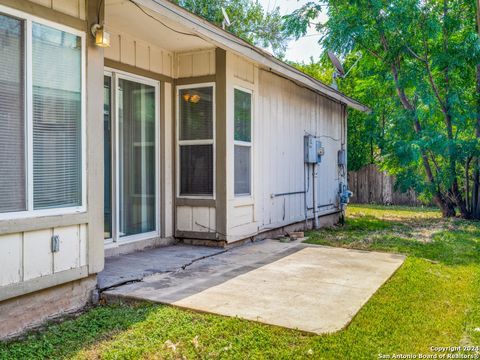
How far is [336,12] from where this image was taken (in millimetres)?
10500

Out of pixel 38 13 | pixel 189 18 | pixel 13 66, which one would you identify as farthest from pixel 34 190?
pixel 189 18

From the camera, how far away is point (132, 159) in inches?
209

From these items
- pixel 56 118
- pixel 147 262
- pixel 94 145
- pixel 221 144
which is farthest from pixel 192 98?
pixel 56 118

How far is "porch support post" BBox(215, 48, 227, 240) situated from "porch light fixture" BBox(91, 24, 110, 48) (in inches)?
90.0

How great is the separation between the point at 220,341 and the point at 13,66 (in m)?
2.33

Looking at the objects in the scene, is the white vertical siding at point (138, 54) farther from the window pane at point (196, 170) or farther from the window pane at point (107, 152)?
the window pane at point (196, 170)

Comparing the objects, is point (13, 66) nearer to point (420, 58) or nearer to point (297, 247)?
point (297, 247)

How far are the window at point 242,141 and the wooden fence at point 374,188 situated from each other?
33.0 ft

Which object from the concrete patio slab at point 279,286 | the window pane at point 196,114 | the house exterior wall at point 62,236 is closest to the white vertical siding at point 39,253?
the house exterior wall at point 62,236

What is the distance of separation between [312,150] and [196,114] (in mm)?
3245

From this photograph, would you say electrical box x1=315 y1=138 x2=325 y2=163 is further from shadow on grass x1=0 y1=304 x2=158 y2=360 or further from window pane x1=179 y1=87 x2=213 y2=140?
shadow on grass x1=0 y1=304 x2=158 y2=360

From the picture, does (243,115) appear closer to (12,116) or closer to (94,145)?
(94,145)

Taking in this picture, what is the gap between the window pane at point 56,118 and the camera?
317cm

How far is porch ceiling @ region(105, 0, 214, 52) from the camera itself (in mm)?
4367
